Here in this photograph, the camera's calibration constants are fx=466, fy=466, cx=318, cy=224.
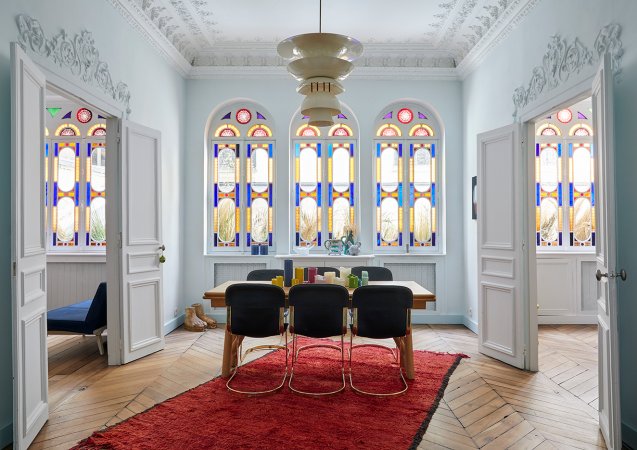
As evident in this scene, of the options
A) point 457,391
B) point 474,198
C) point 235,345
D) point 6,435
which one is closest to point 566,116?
point 474,198

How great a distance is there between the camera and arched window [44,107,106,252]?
7.05m

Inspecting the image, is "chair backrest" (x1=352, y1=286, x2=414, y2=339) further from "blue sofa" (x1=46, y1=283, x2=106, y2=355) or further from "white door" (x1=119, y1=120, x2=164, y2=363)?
"blue sofa" (x1=46, y1=283, x2=106, y2=355)

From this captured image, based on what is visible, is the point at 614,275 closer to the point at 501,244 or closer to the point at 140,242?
the point at 501,244

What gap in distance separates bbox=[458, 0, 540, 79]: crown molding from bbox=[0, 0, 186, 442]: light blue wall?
13.4 ft

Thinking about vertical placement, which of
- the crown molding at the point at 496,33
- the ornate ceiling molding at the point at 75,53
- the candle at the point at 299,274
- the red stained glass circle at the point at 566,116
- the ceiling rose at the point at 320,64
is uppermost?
the crown molding at the point at 496,33

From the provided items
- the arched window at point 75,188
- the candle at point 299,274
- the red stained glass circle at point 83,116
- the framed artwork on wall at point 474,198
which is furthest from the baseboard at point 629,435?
the red stained glass circle at point 83,116

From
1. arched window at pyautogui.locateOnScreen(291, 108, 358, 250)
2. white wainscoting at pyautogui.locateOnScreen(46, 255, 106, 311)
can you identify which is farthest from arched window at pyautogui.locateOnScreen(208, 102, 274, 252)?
white wainscoting at pyautogui.locateOnScreen(46, 255, 106, 311)

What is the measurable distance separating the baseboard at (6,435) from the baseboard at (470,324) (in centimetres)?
521

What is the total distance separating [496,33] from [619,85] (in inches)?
101

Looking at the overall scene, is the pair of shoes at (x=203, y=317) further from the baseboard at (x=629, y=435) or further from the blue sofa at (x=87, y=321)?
the baseboard at (x=629, y=435)

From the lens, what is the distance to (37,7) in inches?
136

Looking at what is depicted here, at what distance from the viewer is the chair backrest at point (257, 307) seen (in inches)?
156

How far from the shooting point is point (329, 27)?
241 inches

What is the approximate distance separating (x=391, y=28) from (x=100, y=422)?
217 inches
